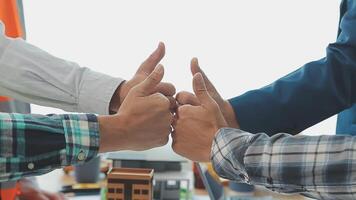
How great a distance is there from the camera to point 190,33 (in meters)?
2.07

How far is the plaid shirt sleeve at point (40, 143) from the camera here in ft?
2.67

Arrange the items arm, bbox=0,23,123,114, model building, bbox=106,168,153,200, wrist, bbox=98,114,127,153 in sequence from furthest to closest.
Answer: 1. arm, bbox=0,23,123,114
2. model building, bbox=106,168,153,200
3. wrist, bbox=98,114,127,153

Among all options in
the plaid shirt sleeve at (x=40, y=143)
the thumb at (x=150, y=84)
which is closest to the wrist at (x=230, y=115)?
the thumb at (x=150, y=84)

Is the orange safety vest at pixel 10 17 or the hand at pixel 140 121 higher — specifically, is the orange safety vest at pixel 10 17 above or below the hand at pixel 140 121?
above

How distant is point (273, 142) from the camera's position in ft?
2.87

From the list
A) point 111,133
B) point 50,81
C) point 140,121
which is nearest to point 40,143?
point 111,133

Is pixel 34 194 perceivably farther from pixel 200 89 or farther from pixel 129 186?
pixel 200 89

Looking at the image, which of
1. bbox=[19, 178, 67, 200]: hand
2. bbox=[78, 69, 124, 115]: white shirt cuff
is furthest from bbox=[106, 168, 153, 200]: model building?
bbox=[19, 178, 67, 200]: hand

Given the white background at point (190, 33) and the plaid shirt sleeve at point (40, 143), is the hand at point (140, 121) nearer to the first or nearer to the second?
the plaid shirt sleeve at point (40, 143)

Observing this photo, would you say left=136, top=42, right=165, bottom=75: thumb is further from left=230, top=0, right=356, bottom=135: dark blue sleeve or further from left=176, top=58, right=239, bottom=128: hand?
left=230, top=0, right=356, bottom=135: dark blue sleeve

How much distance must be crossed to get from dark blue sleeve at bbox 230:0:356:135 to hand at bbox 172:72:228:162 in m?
0.20

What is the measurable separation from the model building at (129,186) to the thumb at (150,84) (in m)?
0.26

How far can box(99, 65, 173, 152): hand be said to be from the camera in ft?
3.28

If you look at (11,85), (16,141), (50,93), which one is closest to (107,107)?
(50,93)
